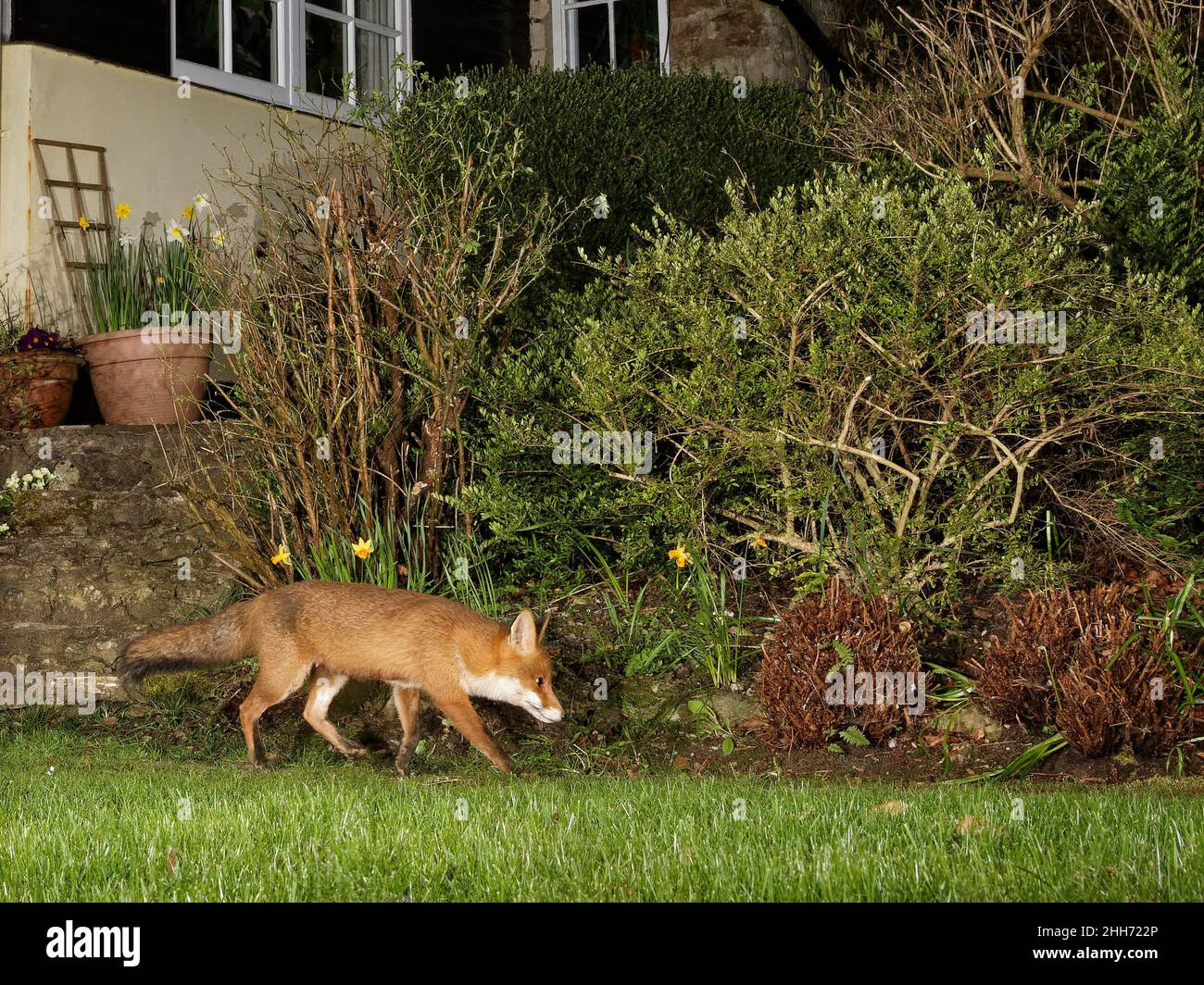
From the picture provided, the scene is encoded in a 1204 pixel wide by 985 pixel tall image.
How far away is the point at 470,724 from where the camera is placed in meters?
6.40

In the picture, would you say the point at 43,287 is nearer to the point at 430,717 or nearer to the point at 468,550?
the point at 468,550

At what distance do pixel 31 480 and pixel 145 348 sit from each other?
4.40 ft

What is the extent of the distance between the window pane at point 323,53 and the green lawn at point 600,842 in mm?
9453

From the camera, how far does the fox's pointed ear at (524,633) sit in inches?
248

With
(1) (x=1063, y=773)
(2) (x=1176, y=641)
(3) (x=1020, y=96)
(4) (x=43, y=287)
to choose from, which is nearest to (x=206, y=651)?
(1) (x=1063, y=773)

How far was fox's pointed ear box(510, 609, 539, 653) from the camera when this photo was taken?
6297 mm

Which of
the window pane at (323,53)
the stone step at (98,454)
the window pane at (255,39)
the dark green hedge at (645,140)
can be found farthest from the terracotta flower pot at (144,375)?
the window pane at (323,53)

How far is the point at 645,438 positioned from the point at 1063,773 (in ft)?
8.87

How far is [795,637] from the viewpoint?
655 centimetres

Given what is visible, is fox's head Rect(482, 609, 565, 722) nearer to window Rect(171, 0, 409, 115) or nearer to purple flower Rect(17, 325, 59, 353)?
purple flower Rect(17, 325, 59, 353)

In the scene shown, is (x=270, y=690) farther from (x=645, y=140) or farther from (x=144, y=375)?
(x=645, y=140)

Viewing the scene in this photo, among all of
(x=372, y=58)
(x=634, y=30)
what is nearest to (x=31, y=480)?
(x=372, y=58)

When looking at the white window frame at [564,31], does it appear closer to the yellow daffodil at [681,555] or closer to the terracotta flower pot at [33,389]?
the terracotta flower pot at [33,389]

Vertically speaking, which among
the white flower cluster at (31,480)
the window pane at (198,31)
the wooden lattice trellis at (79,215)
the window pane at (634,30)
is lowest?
the white flower cluster at (31,480)
